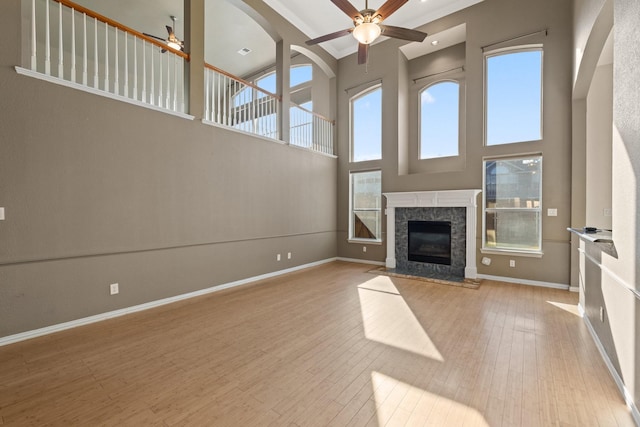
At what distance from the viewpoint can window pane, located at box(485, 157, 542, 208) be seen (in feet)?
16.1

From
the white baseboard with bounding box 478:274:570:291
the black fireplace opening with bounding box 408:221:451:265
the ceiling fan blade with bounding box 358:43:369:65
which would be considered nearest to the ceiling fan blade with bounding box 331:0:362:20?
the ceiling fan blade with bounding box 358:43:369:65

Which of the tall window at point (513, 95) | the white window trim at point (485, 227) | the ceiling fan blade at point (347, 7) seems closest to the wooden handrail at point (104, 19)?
the ceiling fan blade at point (347, 7)

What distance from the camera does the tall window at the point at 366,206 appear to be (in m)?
6.89

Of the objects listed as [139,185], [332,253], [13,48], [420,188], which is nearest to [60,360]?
[139,185]

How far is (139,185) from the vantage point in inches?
143

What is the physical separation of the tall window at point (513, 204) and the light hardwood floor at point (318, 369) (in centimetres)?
152

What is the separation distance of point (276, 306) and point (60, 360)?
2193 mm

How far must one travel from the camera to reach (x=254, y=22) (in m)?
6.36

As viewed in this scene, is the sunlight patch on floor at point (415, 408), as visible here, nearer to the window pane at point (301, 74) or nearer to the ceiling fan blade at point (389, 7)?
the ceiling fan blade at point (389, 7)

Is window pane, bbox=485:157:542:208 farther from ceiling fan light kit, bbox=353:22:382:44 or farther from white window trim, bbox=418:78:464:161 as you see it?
ceiling fan light kit, bbox=353:22:382:44

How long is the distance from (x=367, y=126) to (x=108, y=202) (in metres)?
5.74

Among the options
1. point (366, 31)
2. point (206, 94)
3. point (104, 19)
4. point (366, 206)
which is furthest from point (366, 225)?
point (104, 19)

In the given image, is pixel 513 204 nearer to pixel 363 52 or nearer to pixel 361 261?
pixel 361 261

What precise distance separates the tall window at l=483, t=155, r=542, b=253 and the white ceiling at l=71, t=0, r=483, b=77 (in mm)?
3060
